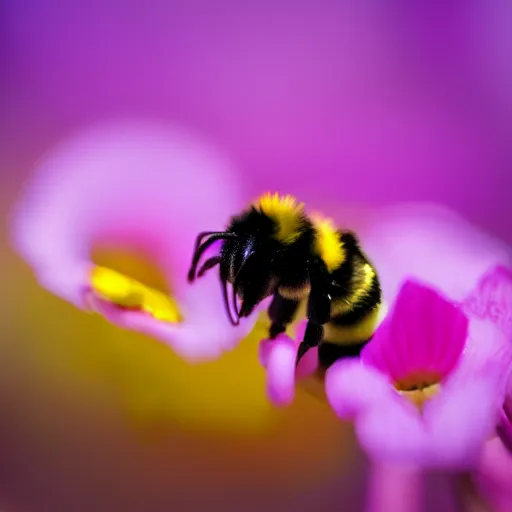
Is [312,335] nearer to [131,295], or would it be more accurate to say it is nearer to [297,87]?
[131,295]

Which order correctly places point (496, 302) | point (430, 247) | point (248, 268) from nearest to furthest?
point (248, 268) < point (496, 302) < point (430, 247)

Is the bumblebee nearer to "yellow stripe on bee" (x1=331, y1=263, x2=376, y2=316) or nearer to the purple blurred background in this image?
"yellow stripe on bee" (x1=331, y1=263, x2=376, y2=316)

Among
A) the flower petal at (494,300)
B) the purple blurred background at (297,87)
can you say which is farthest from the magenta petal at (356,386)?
the purple blurred background at (297,87)

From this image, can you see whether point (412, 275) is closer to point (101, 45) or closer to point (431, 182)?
point (431, 182)

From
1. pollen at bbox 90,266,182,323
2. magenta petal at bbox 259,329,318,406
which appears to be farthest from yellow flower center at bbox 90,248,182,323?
magenta petal at bbox 259,329,318,406

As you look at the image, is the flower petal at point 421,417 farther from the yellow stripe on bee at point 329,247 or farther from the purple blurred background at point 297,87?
the purple blurred background at point 297,87

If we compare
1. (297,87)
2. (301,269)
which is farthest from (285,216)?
(297,87)
